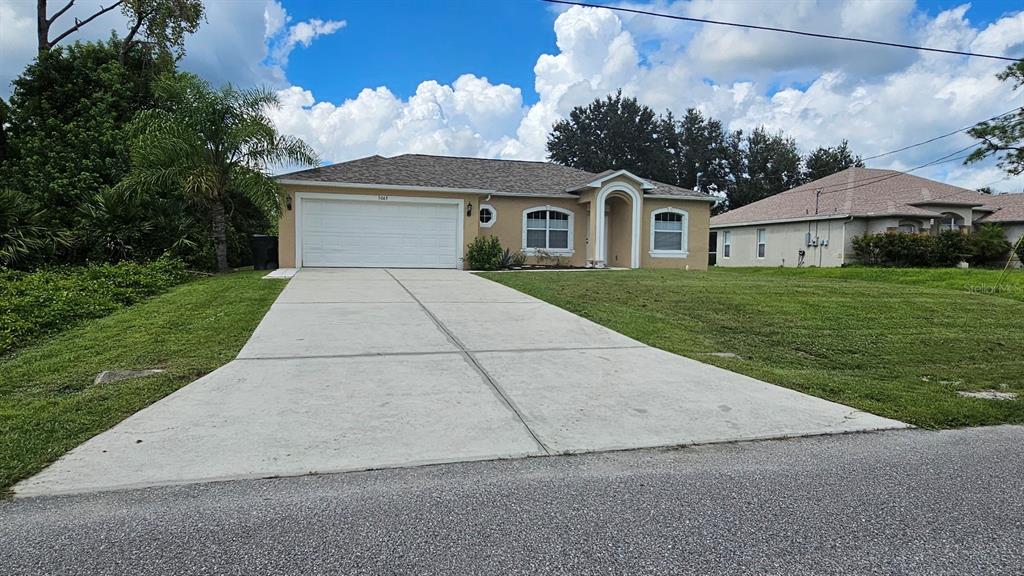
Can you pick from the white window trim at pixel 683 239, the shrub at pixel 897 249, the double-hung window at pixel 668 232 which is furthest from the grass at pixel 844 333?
the shrub at pixel 897 249

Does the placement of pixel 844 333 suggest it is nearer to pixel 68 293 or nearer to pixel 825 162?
pixel 68 293

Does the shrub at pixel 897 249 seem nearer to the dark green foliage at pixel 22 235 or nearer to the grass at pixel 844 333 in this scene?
the grass at pixel 844 333

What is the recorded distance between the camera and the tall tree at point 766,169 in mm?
49594

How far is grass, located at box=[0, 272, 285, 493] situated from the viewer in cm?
386

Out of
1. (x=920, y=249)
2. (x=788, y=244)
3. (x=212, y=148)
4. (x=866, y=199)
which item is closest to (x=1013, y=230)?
(x=866, y=199)

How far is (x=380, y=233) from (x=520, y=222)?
4486mm

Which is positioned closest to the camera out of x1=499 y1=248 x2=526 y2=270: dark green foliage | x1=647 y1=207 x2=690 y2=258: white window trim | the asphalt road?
the asphalt road

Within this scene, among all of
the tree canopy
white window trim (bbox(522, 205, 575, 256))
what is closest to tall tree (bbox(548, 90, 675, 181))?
the tree canopy

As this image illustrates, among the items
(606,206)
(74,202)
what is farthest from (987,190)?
(74,202)

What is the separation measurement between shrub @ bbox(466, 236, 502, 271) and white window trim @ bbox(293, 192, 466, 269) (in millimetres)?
411

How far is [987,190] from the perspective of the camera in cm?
4656

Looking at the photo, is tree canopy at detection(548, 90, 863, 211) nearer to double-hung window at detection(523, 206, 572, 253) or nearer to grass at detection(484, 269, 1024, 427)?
double-hung window at detection(523, 206, 572, 253)

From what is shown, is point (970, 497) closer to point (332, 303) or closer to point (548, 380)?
point (548, 380)

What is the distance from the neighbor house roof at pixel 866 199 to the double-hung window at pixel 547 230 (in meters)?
13.5
